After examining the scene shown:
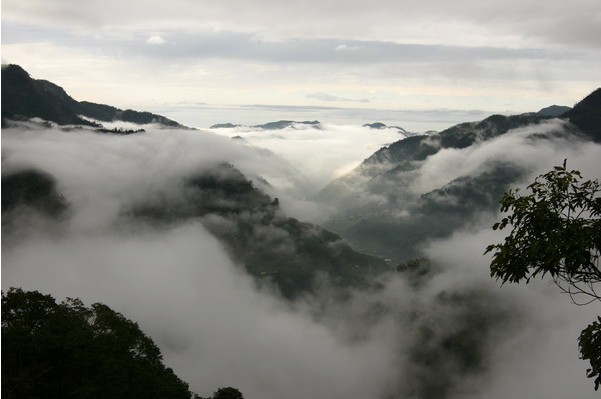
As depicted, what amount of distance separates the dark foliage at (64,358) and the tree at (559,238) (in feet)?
101

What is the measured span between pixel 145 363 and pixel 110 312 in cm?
672

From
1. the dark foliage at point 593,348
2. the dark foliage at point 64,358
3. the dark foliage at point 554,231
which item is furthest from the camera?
the dark foliage at point 64,358

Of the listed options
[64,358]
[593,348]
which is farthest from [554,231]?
[64,358]

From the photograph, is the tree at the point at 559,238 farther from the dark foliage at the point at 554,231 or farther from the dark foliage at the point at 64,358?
the dark foliage at the point at 64,358

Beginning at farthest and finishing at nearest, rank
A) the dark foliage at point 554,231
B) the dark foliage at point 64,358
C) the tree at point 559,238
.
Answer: the dark foliage at point 64,358
the dark foliage at point 554,231
the tree at point 559,238

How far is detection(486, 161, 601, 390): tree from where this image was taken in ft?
35.2

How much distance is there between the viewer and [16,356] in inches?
1258

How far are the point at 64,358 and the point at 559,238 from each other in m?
36.4

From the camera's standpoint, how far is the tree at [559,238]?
10.7m

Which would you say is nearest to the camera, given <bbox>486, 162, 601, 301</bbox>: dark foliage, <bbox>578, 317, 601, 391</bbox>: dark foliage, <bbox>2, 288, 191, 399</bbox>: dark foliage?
<bbox>578, 317, 601, 391</bbox>: dark foliage

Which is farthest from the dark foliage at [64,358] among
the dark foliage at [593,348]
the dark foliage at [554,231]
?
the dark foliage at [593,348]

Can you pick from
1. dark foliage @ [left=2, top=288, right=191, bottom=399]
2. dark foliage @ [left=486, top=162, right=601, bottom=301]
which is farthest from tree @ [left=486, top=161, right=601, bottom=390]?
dark foliage @ [left=2, top=288, right=191, bottom=399]

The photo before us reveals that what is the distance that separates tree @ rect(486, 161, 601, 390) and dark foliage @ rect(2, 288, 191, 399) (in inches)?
1210

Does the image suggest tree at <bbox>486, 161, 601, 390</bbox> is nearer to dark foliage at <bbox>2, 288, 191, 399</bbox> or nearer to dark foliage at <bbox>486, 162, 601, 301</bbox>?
dark foliage at <bbox>486, 162, 601, 301</bbox>
